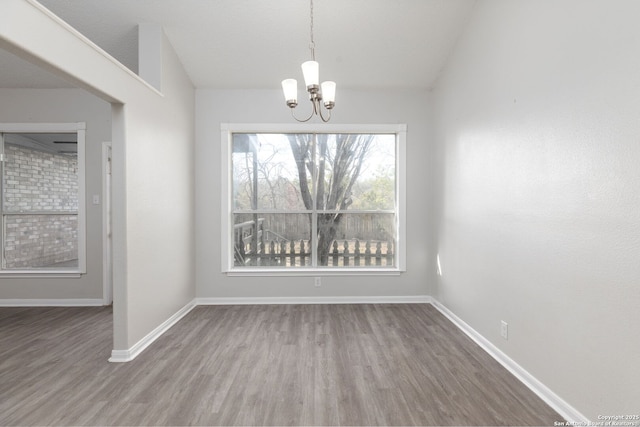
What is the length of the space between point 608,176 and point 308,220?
9.98ft

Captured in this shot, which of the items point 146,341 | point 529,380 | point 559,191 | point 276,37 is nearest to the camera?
point 559,191

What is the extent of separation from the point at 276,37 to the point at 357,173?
185cm

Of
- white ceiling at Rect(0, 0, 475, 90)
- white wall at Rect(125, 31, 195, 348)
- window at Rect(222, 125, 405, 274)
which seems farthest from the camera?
window at Rect(222, 125, 405, 274)

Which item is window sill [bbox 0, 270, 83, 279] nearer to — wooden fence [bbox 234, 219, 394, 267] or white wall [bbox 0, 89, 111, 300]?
white wall [bbox 0, 89, 111, 300]

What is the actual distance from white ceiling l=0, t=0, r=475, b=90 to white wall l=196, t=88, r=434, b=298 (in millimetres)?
190

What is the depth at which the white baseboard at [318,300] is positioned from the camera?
3.92 metres

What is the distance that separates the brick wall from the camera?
390 centimetres

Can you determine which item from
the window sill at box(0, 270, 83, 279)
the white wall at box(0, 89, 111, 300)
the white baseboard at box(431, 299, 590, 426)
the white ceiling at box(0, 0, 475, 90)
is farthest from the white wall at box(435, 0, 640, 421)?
the window sill at box(0, 270, 83, 279)

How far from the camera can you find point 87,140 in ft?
12.9

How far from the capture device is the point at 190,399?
1957 millimetres

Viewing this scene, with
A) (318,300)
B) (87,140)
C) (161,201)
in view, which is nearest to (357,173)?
(318,300)

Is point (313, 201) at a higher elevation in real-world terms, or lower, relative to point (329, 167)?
lower

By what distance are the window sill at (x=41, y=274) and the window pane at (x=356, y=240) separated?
10.4 feet

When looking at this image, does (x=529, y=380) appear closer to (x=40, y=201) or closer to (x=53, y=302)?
(x=53, y=302)
